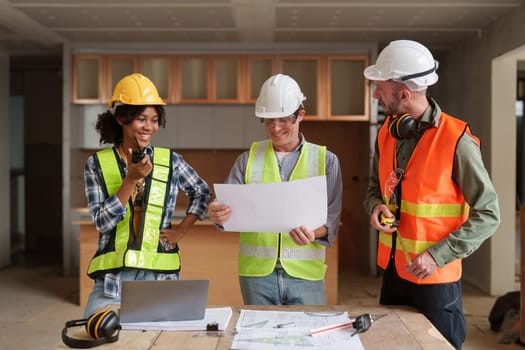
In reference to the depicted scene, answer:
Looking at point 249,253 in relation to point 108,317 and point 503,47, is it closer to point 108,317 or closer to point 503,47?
point 108,317

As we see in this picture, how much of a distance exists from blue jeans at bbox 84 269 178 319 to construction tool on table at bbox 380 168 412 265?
90cm

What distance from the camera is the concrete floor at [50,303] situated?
438 cm

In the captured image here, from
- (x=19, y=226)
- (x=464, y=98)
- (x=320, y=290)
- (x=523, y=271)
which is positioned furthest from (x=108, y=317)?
(x=19, y=226)

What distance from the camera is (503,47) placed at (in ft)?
17.9

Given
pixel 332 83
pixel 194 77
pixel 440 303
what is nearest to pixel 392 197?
pixel 440 303

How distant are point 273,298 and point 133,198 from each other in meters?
0.69

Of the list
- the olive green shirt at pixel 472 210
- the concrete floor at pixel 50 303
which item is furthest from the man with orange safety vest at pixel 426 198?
the concrete floor at pixel 50 303

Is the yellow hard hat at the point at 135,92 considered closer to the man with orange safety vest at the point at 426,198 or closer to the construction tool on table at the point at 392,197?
the man with orange safety vest at the point at 426,198

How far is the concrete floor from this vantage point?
438 cm

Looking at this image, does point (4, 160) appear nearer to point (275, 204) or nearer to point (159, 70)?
point (159, 70)

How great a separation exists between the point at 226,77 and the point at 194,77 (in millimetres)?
363

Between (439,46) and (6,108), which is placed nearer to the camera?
(439,46)

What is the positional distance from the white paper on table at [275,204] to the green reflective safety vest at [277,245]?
0.18 m

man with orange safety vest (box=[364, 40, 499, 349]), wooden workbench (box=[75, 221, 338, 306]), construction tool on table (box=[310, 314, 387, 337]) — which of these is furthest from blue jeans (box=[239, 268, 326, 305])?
wooden workbench (box=[75, 221, 338, 306])
